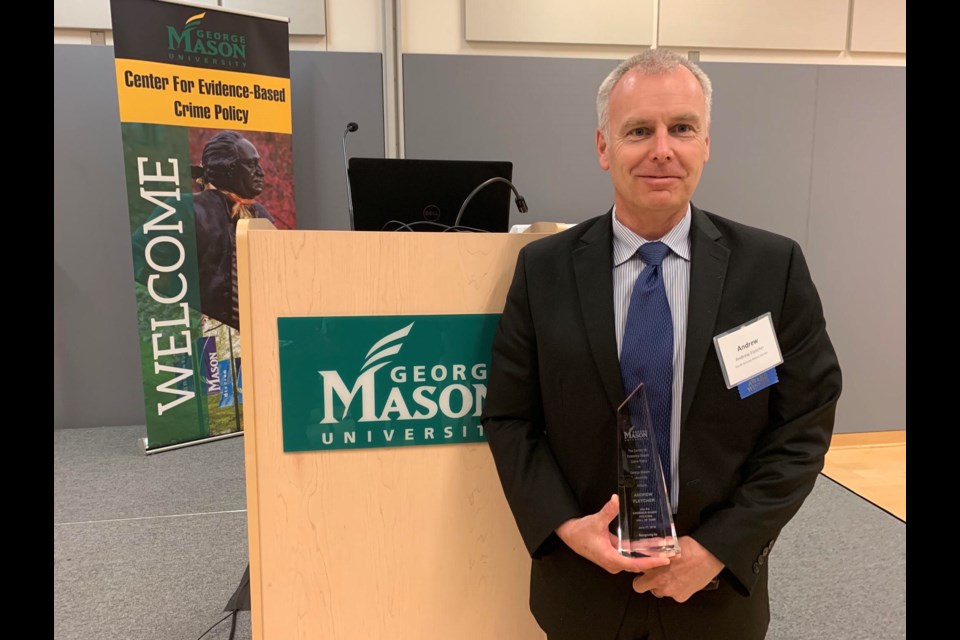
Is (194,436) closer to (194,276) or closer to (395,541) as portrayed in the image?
(194,276)

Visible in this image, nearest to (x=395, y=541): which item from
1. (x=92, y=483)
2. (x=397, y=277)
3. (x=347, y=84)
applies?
(x=397, y=277)

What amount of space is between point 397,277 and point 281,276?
0.21 m

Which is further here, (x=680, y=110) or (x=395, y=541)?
(x=395, y=541)

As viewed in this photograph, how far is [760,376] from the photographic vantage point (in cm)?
91

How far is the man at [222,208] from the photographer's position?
312 cm

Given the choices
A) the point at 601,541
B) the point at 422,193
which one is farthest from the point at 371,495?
the point at 422,193

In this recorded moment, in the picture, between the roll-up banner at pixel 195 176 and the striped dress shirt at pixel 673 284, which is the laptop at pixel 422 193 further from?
the roll-up banner at pixel 195 176

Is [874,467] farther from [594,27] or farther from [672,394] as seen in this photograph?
[672,394]

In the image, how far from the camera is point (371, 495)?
112 cm

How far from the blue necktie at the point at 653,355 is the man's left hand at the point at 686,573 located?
0.37ft

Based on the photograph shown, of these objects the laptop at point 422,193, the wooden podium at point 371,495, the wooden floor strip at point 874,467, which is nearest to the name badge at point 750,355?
the wooden podium at point 371,495

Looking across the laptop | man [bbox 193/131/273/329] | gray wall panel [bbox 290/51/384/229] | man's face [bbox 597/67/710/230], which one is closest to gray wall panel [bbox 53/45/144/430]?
man [bbox 193/131/273/329]

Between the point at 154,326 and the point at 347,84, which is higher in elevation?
the point at 347,84

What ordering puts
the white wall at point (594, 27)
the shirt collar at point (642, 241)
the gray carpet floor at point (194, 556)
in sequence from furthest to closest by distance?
the white wall at point (594, 27)
the gray carpet floor at point (194, 556)
the shirt collar at point (642, 241)
